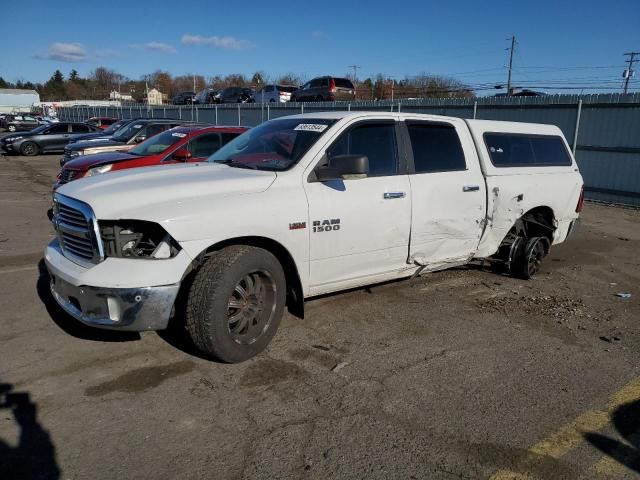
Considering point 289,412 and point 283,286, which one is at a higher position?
point 283,286

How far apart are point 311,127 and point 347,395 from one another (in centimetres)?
241

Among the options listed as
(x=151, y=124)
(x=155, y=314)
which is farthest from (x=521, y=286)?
(x=151, y=124)

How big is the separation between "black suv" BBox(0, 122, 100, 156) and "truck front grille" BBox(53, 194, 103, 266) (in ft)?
70.4

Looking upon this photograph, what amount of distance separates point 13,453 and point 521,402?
124 inches

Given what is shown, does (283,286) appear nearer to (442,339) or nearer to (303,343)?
(303,343)

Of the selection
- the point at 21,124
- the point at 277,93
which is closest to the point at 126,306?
the point at 277,93

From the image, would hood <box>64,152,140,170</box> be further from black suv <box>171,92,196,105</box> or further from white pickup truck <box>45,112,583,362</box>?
black suv <box>171,92,196,105</box>

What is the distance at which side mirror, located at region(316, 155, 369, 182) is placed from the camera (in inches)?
157

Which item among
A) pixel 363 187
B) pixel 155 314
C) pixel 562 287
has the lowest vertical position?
pixel 562 287

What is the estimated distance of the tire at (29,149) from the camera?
23172 millimetres

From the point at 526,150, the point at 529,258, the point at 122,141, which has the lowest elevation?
the point at 529,258

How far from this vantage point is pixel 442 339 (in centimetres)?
443

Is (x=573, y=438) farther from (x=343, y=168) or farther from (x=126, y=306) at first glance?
(x=126, y=306)

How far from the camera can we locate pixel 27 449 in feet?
9.09
